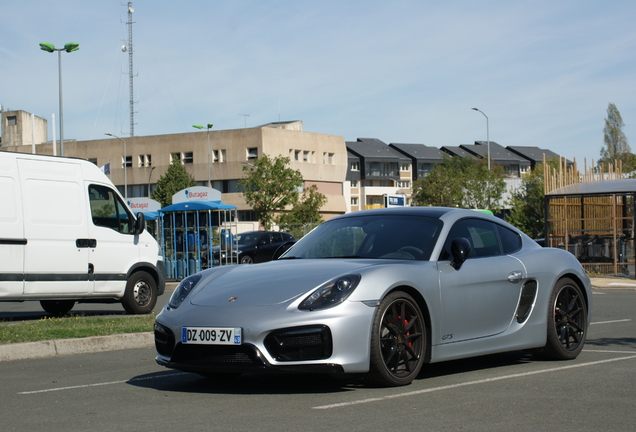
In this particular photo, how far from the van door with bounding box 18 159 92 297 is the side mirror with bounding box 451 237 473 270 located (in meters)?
7.25

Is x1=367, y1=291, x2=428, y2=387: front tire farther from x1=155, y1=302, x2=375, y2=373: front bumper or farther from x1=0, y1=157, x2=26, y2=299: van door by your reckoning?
x1=0, y1=157, x2=26, y2=299: van door

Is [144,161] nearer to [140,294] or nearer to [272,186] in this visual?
[272,186]

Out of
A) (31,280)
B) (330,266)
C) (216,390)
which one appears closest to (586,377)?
(330,266)

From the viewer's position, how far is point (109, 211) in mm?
12969

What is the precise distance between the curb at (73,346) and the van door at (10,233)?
273 centimetres

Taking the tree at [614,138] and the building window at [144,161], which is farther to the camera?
the tree at [614,138]

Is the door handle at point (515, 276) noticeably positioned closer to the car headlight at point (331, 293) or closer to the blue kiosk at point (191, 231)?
the car headlight at point (331, 293)

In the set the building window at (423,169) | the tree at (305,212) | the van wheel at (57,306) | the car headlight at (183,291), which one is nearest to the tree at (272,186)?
the tree at (305,212)

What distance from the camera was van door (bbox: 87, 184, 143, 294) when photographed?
12516 millimetres

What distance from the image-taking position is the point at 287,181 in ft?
208

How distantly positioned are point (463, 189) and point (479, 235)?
62.0 metres

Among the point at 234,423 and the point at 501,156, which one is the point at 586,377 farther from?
A: the point at 501,156

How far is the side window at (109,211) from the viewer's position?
1262 centimetres

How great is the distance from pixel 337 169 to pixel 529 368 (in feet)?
253
